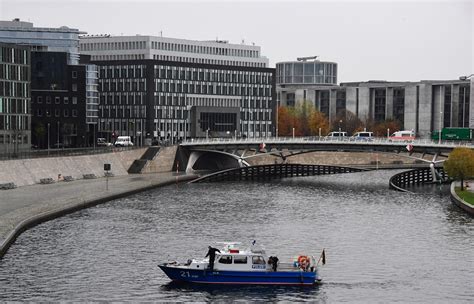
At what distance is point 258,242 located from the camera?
80000mm

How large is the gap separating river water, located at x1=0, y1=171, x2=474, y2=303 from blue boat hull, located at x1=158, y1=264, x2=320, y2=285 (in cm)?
65

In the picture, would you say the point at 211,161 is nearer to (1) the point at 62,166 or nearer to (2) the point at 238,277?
(1) the point at 62,166

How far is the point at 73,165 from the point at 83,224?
4784 cm

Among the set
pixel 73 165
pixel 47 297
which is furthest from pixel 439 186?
pixel 47 297

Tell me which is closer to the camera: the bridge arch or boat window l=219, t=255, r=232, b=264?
boat window l=219, t=255, r=232, b=264

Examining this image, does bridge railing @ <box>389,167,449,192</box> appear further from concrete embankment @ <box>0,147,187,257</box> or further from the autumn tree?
concrete embankment @ <box>0,147,187,257</box>

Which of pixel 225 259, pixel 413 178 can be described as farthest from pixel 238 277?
pixel 413 178

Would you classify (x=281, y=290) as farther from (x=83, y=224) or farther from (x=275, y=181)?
(x=275, y=181)

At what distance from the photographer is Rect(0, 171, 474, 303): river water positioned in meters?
62.2

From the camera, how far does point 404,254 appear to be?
2963 inches

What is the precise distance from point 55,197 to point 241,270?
46.1 metres

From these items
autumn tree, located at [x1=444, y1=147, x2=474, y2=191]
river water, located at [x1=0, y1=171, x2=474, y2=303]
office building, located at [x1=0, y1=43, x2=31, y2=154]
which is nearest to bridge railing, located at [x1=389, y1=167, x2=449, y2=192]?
autumn tree, located at [x1=444, y1=147, x2=474, y2=191]

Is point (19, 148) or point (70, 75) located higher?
point (70, 75)

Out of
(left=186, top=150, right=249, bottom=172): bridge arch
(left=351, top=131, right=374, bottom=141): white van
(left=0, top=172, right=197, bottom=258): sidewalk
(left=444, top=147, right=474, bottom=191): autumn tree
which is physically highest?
(left=351, top=131, right=374, bottom=141): white van
